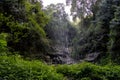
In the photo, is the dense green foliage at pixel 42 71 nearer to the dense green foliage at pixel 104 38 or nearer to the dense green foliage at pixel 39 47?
the dense green foliage at pixel 39 47

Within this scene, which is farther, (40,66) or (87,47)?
(87,47)

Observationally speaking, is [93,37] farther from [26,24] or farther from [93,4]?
[26,24]

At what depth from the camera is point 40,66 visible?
8.10 metres

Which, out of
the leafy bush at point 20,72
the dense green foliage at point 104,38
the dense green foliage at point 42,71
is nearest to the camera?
the leafy bush at point 20,72

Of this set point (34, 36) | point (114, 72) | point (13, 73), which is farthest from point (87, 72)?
point (34, 36)

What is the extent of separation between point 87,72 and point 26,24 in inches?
174

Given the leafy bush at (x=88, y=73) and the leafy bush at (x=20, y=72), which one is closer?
the leafy bush at (x=20, y=72)

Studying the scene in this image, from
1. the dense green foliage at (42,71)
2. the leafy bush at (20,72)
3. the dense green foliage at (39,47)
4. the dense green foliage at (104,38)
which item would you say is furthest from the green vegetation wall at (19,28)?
the dense green foliage at (104,38)

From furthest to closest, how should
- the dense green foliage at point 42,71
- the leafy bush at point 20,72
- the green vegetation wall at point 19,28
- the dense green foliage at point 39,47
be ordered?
the green vegetation wall at point 19,28 → the dense green foliage at point 39,47 → the dense green foliage at point 42,71 → the leafy bush at point 20,72

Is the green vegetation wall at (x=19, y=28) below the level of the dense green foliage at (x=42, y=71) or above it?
above

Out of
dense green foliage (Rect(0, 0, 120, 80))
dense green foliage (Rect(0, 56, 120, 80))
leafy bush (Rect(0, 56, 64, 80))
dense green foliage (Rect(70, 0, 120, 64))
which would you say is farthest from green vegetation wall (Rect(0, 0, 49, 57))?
dense green foliage (Rect(70, 0, 120, 64))

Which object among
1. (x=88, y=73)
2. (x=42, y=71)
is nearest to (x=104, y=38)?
(x=88, y=73)

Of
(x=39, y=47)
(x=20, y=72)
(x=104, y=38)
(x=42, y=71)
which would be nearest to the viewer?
(x=20, y=72)

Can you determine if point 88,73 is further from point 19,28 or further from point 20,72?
point 19,28
